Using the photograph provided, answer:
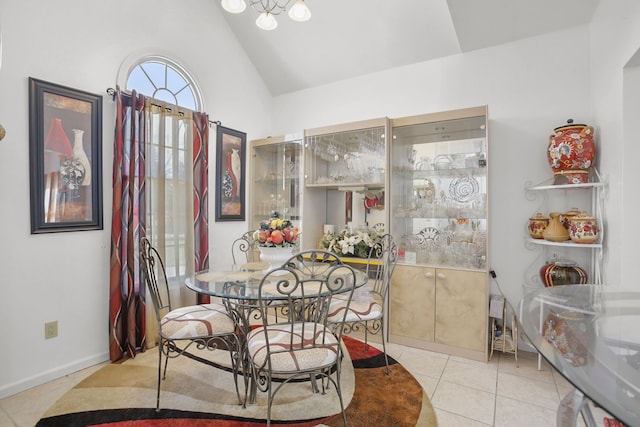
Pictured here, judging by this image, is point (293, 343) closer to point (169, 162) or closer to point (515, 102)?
point (169, 162)

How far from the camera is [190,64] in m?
3.18

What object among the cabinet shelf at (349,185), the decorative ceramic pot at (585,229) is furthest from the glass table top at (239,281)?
the decorative ceramic pot at (585,229)

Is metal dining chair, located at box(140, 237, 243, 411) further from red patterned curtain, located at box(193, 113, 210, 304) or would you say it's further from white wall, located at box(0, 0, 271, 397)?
red patterned curtain, located at box(193, 113, 210, 304)

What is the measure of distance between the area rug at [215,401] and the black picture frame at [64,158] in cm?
114

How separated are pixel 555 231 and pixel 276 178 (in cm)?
273

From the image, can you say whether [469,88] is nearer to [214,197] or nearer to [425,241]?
[425,241]

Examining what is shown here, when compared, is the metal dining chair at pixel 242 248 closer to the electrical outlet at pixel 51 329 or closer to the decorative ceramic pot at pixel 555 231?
the electrical outlet at pixel 51 329

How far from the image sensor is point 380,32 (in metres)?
3.06

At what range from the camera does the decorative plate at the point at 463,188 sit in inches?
108

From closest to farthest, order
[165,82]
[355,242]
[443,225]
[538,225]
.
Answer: [538,225] < [443,225] < [165,82] < [355,242]

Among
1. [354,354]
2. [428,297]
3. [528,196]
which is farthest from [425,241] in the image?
[354,354]

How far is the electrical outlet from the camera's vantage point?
2221 mm

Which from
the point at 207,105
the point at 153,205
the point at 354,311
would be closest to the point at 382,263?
the point at 354,311

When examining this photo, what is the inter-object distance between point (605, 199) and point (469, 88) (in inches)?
55.3
